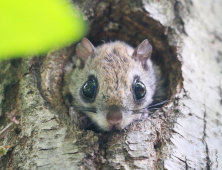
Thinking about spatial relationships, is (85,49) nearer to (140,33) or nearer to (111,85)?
(111,85)

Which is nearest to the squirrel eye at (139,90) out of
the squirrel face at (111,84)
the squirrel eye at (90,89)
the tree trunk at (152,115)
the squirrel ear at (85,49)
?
the squirrel face at (111,84)

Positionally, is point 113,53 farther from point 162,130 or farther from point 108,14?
point 162,130

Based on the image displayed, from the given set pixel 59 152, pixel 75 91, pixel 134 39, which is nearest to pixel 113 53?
pixel 75 91

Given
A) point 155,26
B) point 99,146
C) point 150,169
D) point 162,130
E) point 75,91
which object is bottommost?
point 150,169

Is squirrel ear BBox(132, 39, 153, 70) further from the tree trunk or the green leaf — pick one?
the green leaf

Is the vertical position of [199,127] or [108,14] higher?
[108,14]

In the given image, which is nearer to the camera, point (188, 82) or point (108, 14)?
point (188, 82)

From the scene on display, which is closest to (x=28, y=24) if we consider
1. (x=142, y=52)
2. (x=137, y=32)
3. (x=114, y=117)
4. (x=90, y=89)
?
(x=90, y=89)
